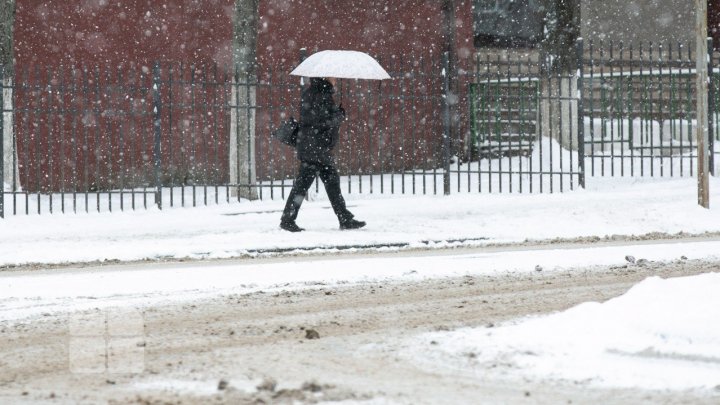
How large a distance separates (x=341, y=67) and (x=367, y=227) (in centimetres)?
206

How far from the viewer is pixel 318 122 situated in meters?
14.2

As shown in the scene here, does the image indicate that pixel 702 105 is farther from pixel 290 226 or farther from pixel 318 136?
pixel 290 226

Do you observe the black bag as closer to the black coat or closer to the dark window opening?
the black coat

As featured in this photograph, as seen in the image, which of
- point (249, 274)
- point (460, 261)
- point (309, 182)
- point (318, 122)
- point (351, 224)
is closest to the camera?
point (249, 274)

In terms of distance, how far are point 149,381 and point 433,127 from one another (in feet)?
57.6

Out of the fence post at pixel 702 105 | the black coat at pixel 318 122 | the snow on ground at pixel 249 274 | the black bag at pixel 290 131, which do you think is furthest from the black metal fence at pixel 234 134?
the snow on ground at pixel 249 274

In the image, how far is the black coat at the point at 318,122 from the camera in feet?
46.5

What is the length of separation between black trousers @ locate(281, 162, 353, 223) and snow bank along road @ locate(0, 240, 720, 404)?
2.04 metres

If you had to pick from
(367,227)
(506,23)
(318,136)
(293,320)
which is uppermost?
(506,23)

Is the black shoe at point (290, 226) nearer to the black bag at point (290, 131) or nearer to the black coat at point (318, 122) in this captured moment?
the black coat at point (318, 122)

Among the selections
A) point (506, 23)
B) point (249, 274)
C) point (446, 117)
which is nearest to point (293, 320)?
point (249, 274)

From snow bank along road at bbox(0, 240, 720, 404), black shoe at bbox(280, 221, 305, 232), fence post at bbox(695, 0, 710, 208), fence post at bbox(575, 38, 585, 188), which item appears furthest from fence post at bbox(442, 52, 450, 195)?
snow bank along road at bbox(0, 240, 720, 404)

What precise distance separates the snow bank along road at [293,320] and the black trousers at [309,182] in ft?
6.69

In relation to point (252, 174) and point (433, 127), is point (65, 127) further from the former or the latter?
point (433, 127)
